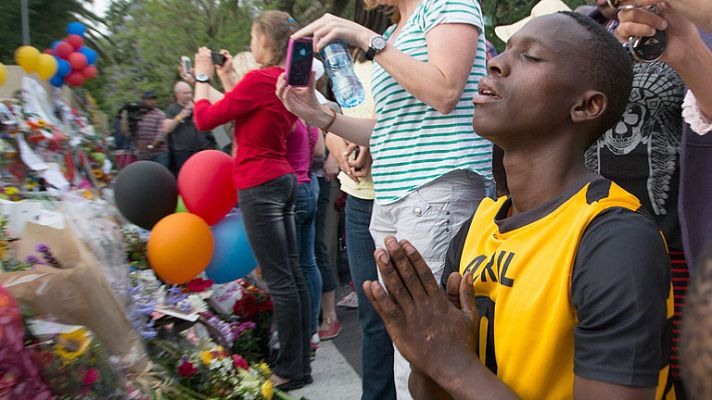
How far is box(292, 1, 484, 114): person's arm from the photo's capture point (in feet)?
7.98

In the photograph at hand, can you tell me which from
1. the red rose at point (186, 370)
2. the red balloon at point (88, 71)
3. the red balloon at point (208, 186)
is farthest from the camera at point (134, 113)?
the red rose at point (186, 370)

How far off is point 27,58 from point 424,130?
8.08 ft

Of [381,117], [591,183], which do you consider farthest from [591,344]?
[381,117]

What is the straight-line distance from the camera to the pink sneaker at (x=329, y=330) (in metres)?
5.45

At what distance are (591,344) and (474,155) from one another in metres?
1.20

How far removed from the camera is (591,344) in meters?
1.41

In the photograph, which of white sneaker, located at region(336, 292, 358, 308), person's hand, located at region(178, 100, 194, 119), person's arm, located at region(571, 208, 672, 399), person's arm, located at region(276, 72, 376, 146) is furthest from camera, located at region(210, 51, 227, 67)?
person's hand, located at region(178, 100, 194, 119)

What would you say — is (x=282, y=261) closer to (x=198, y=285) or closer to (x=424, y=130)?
(x=198, y=285)

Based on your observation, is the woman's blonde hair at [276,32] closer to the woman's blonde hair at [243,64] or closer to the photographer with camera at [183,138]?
the woman's blonde hair at [243,64]

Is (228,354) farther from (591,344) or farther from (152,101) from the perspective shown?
(152,101)

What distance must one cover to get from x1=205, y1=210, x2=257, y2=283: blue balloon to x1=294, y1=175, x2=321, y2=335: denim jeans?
0.40 m

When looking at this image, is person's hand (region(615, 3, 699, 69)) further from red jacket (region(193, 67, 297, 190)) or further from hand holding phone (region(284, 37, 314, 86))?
red jacket (region(193, 67, 297, 190))

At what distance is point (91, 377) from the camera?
2586 millimetres

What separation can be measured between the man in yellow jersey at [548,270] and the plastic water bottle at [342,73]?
1081 mm
